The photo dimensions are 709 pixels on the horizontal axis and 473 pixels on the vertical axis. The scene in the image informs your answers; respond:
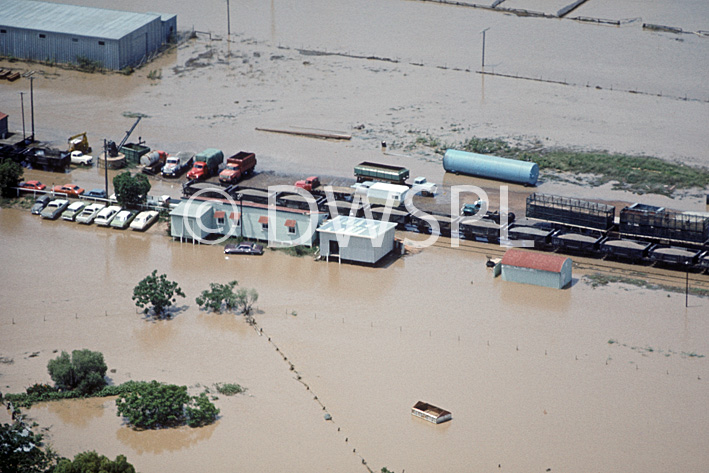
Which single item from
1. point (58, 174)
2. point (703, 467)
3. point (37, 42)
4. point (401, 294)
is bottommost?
point (703, 467)

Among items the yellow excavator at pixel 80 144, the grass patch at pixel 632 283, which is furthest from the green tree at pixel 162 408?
the yellow excavator at pixel 80 144

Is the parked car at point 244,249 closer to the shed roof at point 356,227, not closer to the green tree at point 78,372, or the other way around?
the shed roof at point 356,227

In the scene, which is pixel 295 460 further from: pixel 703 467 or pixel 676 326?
pixel 676 326

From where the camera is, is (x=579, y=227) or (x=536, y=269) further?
(x=579, y=227)

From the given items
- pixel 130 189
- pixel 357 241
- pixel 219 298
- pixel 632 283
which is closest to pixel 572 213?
pixel 632 283

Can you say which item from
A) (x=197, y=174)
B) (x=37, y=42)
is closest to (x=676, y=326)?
(x=197, y=174)

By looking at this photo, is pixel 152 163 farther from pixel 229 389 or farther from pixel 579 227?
pixel 229 389

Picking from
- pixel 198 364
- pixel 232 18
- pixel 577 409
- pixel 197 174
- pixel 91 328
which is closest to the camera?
pixel 577 409
